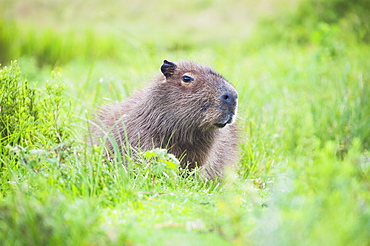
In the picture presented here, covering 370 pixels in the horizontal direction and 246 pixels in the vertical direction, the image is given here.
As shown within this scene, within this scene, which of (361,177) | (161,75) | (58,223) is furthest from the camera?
(161,75)

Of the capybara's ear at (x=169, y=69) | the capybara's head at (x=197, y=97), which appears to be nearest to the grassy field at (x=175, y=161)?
the capybara's head at (x=197, y=97)

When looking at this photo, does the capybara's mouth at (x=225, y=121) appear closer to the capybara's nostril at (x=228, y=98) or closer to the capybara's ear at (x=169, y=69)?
the capybara's nostril at (x=228, y=98)

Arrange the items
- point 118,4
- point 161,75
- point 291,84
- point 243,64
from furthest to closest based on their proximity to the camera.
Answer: point 118,4, point 243,64, point 291,84, point 161,75

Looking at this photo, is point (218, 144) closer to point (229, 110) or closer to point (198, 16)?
point (229, 110)

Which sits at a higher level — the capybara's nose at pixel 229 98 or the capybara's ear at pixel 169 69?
the capybara's ear at pixel 169 69

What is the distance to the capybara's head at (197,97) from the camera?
372cm

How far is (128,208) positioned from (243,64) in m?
6.76

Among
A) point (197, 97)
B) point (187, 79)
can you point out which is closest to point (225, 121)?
point (197, 97)

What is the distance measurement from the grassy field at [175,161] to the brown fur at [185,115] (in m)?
0.28

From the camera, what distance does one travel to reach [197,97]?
3777 mm

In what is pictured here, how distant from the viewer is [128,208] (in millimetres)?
2387

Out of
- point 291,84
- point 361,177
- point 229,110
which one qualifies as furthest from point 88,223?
point 291,84

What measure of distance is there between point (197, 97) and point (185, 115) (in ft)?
0.64

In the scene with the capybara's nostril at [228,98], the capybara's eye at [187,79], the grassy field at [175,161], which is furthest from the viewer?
the capybara's eye at [187,79]
